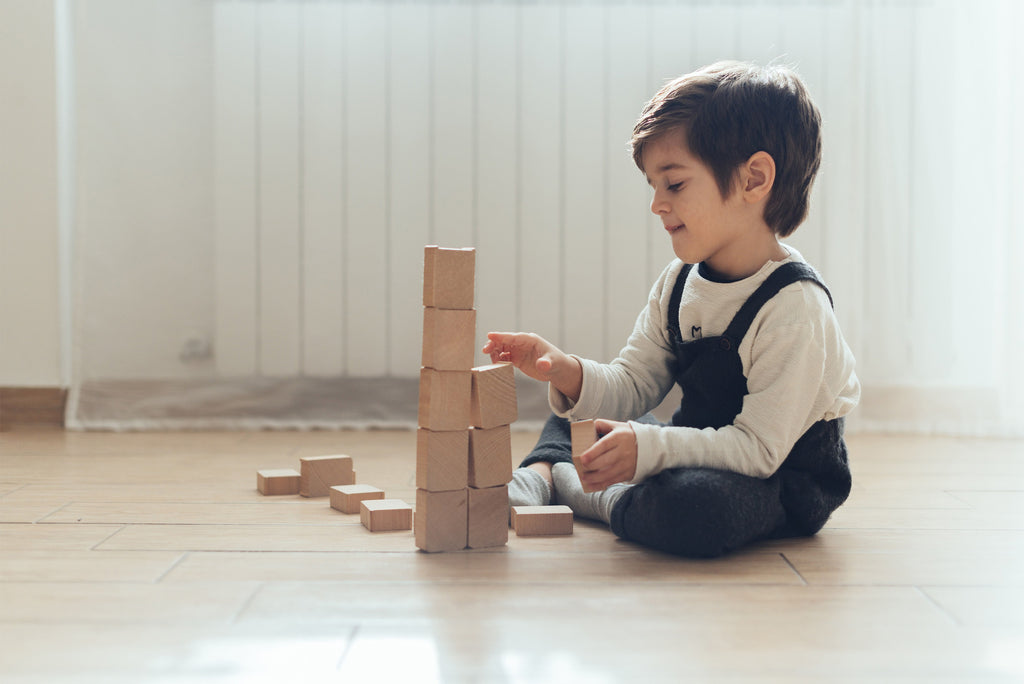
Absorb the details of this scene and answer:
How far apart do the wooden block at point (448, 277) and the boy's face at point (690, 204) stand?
251mm

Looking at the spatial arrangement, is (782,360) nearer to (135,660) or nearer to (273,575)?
(273,575)

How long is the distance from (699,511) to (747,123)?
1.44 feet

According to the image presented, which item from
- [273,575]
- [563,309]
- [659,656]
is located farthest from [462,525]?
[563,309]

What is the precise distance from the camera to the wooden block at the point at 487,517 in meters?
1.08

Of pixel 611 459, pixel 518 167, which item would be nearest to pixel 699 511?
pixel 611 459

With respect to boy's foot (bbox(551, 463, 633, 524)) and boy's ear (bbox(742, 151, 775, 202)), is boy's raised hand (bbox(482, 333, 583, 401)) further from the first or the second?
boy's ear (bbox(742, 151, 775, 202))

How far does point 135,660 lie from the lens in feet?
2.51

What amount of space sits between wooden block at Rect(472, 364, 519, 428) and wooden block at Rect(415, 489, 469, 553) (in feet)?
0.27

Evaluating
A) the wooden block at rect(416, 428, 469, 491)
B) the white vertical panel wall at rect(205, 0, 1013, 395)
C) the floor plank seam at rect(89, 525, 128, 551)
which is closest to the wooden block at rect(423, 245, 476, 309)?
the wooden block at rect(416, 428, 469, 491)

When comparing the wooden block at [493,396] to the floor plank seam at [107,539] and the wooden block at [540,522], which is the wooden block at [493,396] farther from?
the floor plank seam at [107,539]

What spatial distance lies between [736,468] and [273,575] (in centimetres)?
50

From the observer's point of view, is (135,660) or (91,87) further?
(91,87)

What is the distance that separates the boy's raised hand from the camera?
3.88ft

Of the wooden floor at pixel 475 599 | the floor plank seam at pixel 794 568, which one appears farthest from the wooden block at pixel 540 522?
the floor plank seam at pixel 794 568
